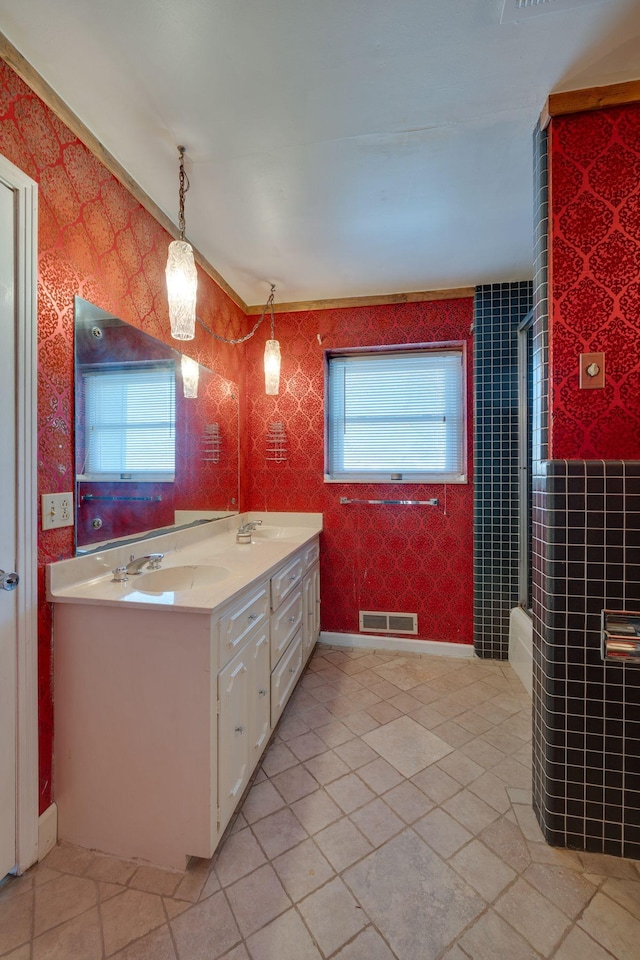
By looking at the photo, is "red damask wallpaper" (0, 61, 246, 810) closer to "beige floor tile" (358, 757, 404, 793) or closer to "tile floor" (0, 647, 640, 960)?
"tile floor" (0, 647, 640, 960)

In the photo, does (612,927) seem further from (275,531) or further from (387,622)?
(275,531)

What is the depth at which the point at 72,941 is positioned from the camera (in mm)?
1070

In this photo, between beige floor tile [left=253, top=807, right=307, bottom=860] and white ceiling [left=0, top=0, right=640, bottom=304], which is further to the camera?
beige floor tile [left=253, top=807, right=307, bottom=860]

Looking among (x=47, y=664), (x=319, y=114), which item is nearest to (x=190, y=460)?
(x=47, y=664)

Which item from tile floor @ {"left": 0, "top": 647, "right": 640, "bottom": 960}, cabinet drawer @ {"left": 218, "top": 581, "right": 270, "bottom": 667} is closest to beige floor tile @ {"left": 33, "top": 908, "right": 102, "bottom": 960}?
tile floor @ {"left": 0, "top": 647, "right": 640, "bottom": 960}

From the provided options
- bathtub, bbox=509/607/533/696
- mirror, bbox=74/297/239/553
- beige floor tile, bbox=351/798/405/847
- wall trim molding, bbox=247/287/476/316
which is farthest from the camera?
wall trim molding, bbox=247/287/476/316

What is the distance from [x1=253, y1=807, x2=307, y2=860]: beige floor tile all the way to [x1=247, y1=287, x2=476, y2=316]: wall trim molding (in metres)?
2.88

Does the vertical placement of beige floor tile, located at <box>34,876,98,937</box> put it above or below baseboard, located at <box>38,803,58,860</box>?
below

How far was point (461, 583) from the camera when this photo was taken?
279cm

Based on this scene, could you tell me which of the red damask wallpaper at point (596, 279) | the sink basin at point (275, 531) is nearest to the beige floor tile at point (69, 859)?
the sink basin at point (275, 531)

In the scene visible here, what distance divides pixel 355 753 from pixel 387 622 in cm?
113

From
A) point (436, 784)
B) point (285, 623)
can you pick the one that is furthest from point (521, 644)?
point (285, 623)

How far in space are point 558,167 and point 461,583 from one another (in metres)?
2.28

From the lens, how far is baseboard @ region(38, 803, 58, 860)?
51.9 inches
